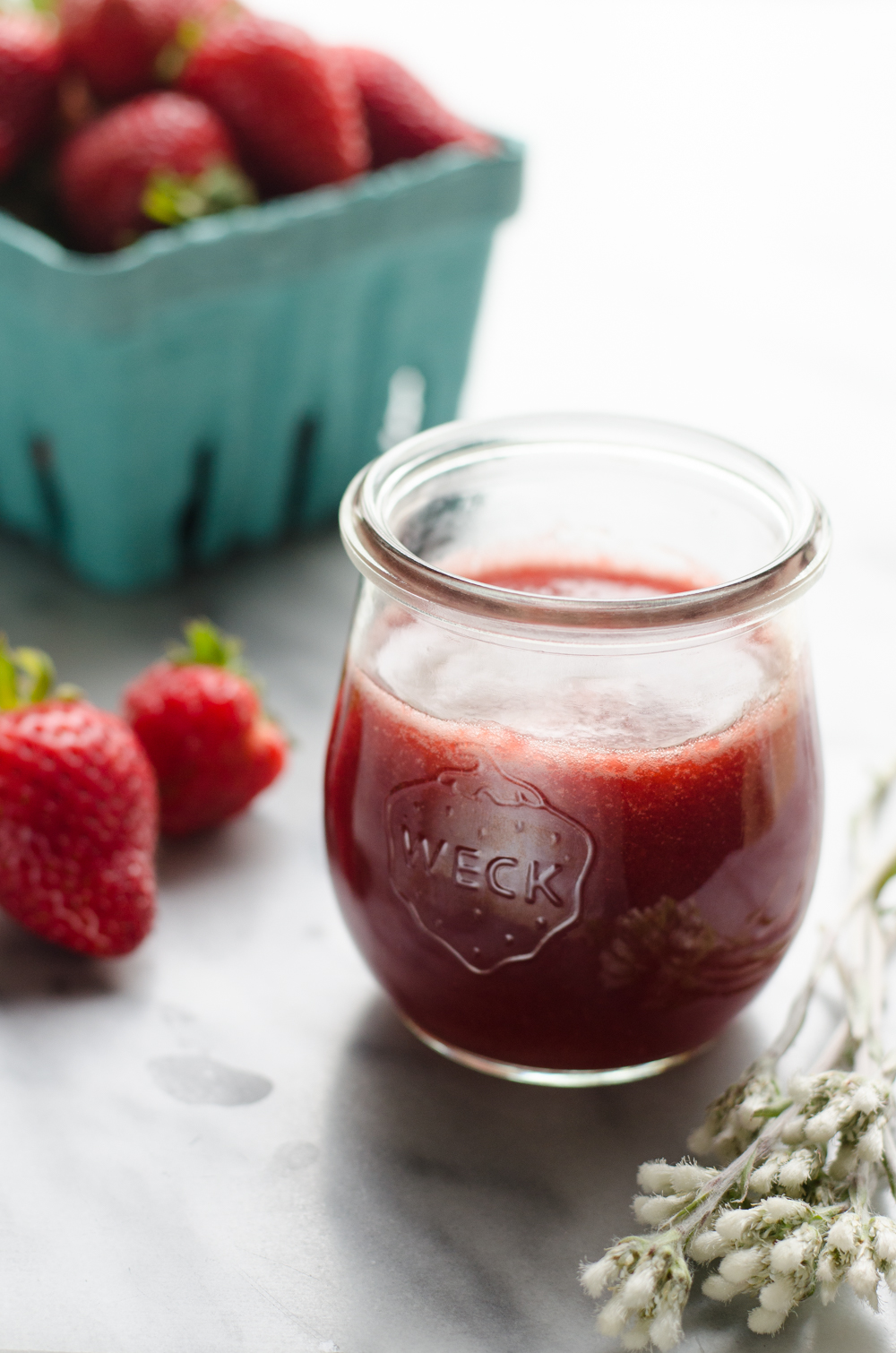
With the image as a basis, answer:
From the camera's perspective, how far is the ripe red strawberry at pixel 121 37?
1308 millimetres

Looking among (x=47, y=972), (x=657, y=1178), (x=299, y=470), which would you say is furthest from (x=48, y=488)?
(x=657, y=1178)

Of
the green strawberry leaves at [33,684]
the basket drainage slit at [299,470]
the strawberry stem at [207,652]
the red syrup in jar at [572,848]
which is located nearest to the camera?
the red syrup in jar at [572,848]

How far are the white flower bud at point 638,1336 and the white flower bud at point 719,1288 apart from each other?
0.12ft

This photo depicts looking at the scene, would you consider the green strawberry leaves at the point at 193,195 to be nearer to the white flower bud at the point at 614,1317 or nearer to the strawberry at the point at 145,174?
the strawberry at the point at 145,174

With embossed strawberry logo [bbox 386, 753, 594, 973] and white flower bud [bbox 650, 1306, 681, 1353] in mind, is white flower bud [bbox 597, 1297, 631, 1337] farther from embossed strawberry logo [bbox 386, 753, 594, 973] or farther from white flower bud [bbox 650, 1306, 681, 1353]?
embossed strawberry logo [bbox 386, 753, 594, 973]

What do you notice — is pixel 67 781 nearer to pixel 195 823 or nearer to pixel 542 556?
pixel 195 823

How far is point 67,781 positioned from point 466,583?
34 centimetres

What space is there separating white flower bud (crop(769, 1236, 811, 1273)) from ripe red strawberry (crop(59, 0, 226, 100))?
1183mm

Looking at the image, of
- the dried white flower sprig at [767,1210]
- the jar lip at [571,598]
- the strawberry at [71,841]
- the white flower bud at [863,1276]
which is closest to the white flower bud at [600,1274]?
the dried white flower sprig at [767,1210]

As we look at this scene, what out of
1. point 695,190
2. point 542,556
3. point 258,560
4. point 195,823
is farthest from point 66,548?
point 695,190

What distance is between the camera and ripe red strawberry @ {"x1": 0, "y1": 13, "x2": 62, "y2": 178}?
129cm

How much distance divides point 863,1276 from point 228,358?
3.06 feet

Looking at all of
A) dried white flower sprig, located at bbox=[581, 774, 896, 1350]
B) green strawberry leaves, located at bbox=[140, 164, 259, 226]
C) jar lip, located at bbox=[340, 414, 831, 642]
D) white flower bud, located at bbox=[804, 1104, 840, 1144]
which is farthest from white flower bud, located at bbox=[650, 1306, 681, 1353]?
green strawberry leaves, located at bbox=[140, 164, 259, 226]

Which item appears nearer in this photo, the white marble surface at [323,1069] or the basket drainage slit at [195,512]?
the white marble surface at [323,1069]
